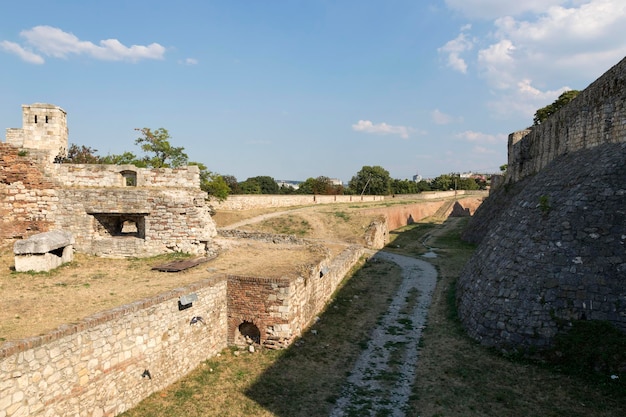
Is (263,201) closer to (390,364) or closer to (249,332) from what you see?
(249,332)

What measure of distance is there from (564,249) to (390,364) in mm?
5383

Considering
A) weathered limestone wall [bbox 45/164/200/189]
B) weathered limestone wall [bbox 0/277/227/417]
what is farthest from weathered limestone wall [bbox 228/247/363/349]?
weathered limestone wall [bbox 45/164/200/189]

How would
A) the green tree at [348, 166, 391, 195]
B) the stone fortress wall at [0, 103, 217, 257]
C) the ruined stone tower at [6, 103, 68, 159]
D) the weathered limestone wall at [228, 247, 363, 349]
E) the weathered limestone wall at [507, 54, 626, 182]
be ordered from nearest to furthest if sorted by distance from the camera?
the weathered limestone wall at [228, 247, 363, 349]
the weathered limestone wall at [507, 54, 626, 182]
the stone fortress wall at [0, 103, 217, 257]
the ruined stone tower at [6, 103, 68, 159]
the green tree at [348, 166, 391, 195]

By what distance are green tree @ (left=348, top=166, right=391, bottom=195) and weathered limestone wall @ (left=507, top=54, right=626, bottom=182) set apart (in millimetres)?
60190

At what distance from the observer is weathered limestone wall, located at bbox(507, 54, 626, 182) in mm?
11927

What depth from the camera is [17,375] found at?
225 inches

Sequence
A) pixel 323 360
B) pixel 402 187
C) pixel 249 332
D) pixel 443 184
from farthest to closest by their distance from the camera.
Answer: pixel 443 184, pixel 402 187, pixel 249 332, pixel 323 360

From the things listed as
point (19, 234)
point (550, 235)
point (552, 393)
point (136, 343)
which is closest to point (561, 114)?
point (550, 235)

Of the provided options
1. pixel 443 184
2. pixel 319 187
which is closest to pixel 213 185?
pixel 319 187

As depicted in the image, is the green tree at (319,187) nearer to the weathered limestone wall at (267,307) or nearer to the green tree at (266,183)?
the green tree at (266,183)

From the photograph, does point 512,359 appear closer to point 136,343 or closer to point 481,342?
point 481,342

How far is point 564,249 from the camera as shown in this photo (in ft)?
32.4

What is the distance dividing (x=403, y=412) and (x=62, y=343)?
21.2ft

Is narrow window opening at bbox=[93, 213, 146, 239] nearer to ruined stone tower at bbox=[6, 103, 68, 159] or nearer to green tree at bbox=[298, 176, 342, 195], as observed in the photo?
ruined stone tower at bbox=[6, 103, 68, 159]
